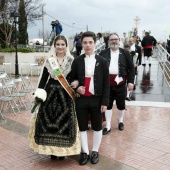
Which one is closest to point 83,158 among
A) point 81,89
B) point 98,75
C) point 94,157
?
point 94,157

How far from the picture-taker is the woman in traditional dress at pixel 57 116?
4.32 m

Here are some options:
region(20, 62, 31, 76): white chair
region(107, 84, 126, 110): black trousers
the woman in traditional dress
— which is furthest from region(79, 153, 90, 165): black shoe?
region(20, 62, 31, 76): white chair

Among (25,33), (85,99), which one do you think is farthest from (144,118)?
(25,33)

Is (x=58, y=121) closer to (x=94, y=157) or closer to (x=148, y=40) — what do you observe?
(x=94, y=157)

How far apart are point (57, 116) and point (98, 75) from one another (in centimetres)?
83

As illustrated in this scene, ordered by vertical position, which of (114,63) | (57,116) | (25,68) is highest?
(114,63)

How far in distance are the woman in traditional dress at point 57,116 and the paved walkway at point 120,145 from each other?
11.8 inches

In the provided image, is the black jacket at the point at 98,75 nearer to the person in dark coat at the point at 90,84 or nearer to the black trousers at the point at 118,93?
the person in dark coat at the point at 90,84

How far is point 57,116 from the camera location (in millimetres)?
4359

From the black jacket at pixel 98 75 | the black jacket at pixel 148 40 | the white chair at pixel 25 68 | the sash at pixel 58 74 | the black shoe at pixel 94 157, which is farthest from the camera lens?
the white chair at pixel 25 68

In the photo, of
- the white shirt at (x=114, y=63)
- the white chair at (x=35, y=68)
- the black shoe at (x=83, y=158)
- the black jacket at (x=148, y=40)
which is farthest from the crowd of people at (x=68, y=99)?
the white chair at (x=35, y=68)

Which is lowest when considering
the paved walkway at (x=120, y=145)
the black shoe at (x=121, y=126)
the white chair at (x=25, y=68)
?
the paved walkway at (x=120, y=145)

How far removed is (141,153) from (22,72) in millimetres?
12588

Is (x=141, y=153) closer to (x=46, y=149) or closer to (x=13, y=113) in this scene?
(x=46, y=149)
